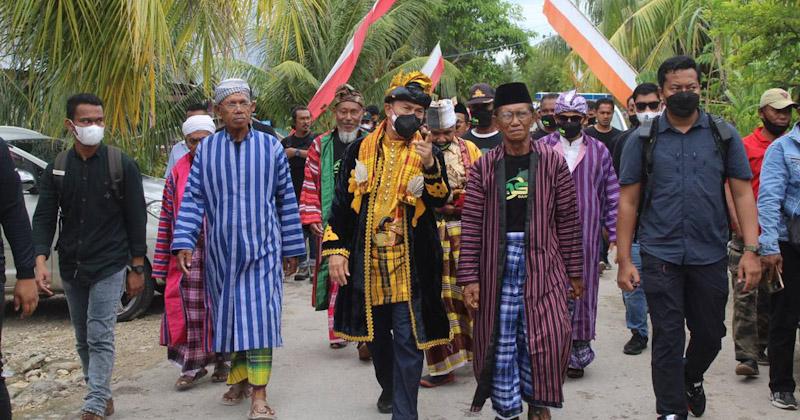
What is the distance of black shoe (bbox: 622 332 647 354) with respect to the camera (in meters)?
7.01

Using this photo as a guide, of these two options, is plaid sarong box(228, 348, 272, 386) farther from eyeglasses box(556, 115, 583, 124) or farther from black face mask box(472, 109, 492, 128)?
black face mask box(472, 109, 492, 128)

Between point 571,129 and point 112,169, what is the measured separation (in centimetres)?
295

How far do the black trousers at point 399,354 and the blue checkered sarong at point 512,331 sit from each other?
1.41ft

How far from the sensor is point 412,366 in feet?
16.5

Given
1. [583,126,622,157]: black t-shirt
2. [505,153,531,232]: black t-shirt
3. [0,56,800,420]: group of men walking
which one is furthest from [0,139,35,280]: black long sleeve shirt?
[583,126,622,157]: black t-shirt

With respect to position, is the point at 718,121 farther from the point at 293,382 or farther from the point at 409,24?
the point at 409,24

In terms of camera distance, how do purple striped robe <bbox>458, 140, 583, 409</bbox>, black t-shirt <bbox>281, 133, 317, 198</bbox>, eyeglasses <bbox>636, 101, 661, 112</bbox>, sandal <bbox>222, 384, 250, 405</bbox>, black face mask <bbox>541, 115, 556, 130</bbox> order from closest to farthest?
purple striped robe <bbox>458, 140, 583, 409</bbox>
sandal <bbox>222, 384, 250, 405</bbox>
black face mask <bbox>541, 115, 556, 130</bbox>
eyeglasses <bbox>636, 101, 661, 112</bbox>
black t-shirt <bbox>281, 133, 317, 198</bbox>

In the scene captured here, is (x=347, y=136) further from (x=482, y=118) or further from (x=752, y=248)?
(x=752, y=248)

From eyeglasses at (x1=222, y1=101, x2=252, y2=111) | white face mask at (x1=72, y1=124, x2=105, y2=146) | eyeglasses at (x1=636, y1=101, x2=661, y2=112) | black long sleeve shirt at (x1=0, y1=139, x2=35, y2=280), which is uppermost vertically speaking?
eyeglasses at (x1=636, y1=101, x2=661, y2=112)

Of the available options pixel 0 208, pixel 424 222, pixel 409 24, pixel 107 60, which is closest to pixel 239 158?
pixel 424 222

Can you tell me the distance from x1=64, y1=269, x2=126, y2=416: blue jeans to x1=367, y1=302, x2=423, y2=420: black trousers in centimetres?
148

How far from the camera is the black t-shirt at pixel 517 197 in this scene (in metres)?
4.98

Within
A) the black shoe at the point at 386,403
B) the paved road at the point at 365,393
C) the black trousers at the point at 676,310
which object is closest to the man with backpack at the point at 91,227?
the paved road at the point at 365,393

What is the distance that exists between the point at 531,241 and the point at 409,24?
18.4 m
